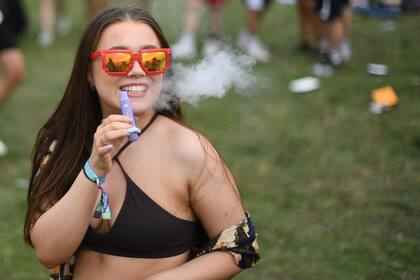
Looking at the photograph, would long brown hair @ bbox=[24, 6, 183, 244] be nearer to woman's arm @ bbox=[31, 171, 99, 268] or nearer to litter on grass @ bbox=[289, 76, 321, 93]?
woman's arm @ bbox=[31, 171, 99, 268]

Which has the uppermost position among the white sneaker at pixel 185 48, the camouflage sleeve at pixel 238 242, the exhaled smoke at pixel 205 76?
the exhaled smoke at pixel 205 76

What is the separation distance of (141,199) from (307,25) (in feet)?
19.5

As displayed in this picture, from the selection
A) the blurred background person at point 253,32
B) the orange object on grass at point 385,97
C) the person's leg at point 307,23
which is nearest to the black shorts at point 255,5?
the blurred background person at point 253,32

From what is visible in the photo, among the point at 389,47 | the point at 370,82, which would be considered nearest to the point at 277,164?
the point at 370,82

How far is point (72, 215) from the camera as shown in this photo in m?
1.92

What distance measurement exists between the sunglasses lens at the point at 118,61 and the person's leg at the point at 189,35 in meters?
4.99

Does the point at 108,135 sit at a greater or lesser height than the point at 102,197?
greater

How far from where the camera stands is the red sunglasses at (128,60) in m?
1.95

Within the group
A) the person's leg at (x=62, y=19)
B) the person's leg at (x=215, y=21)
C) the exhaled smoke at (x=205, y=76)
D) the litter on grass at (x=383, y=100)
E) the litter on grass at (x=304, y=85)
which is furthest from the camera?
the person's leg at (x=62, y=19)

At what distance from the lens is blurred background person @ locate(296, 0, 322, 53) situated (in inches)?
287

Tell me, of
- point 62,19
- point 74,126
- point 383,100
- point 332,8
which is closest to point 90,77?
point 74,126

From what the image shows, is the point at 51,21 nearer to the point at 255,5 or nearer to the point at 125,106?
the point at 255,5

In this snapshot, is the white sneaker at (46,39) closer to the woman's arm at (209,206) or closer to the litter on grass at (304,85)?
the litter on grass at (304,85)

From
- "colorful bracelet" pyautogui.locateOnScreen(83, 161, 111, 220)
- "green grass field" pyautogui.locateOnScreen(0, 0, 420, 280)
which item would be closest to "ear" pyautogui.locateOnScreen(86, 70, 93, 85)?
"colorful bracelet" pyautogui.locateOnScreen(83, 161, 111, 220)
